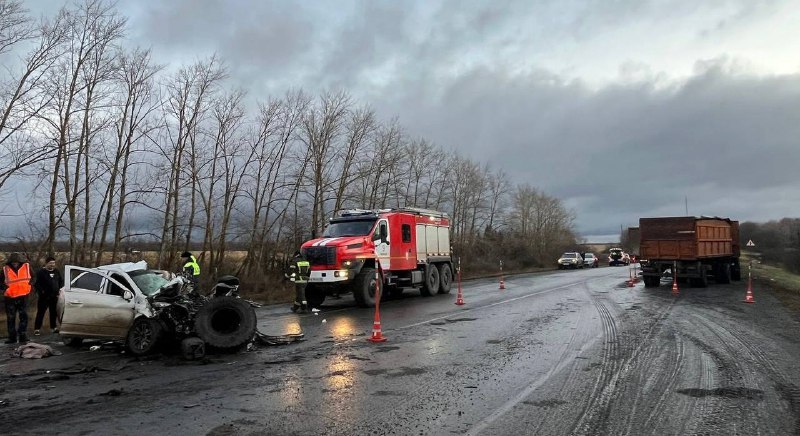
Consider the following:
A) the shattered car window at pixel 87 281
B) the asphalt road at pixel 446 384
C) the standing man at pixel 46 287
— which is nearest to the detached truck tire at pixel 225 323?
the asphalt road at pixel 446 384

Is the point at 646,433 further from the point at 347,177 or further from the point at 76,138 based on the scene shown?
the point at 347,177

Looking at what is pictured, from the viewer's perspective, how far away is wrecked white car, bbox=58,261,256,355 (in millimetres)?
9211

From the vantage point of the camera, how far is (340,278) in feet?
51.7

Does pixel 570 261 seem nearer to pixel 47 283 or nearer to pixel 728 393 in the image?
pixel 47 283

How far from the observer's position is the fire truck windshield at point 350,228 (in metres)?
17.4

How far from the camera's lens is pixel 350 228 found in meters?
17.6

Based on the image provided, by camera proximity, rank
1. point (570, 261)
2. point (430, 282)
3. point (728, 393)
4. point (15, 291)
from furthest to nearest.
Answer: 1. point (570, 261)
2. point (430, 282)
3. point (15, 291)
4. point (728, 393)

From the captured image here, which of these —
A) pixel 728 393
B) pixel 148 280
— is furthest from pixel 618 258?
pixel 148 280

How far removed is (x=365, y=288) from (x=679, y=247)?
47.5 feet

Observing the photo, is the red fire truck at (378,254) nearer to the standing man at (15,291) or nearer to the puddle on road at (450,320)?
the puddle on road at (450,320)

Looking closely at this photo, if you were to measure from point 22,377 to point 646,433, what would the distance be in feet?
26.2

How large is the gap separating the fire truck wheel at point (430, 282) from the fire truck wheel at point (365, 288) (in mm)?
3985

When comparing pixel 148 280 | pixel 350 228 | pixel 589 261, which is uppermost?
pixel 350 228

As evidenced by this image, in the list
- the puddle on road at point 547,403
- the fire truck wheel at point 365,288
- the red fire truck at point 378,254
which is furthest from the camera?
the fire truck wheel at point 365,288
